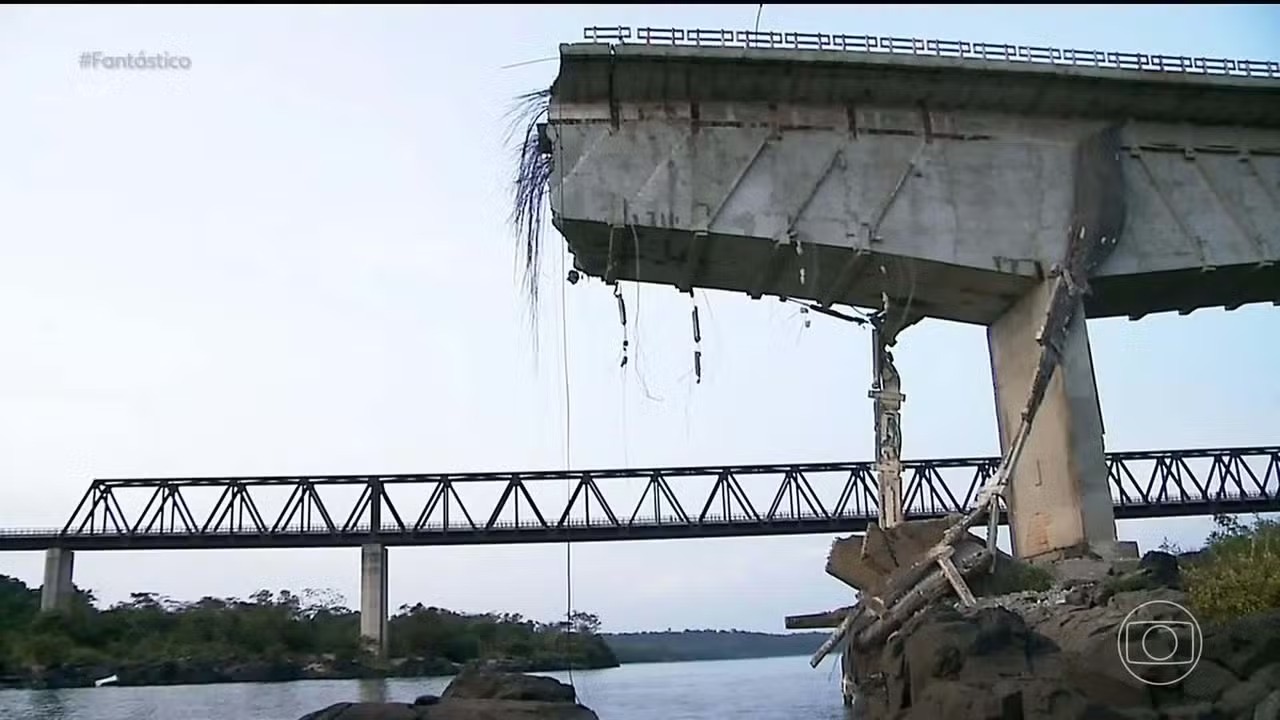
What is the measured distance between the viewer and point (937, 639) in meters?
14.9

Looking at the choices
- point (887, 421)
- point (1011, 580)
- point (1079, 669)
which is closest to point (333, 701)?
point (887, 421)

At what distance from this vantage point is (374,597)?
6519cm

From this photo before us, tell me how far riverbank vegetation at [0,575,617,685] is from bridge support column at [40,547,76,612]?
0.79 m

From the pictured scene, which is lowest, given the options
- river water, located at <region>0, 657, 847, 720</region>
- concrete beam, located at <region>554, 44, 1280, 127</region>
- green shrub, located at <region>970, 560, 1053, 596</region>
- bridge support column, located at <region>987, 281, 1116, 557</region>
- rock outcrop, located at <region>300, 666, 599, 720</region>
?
river water, located at <region>0, 657, 847, 720</region>

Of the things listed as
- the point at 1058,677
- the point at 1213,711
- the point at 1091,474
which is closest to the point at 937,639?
the point at 1058,677

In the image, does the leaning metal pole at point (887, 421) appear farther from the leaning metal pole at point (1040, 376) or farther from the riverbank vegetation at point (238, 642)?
the riverbank vegetation at point (238, 642)

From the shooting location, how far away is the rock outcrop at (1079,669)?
1234 centimetres

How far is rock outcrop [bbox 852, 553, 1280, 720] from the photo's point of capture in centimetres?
1234

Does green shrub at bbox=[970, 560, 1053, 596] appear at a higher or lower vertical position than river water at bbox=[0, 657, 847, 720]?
higher

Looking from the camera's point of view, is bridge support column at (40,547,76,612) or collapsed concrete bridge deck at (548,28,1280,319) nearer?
collapsed concrete bridge deck at (548,28,1280,319)

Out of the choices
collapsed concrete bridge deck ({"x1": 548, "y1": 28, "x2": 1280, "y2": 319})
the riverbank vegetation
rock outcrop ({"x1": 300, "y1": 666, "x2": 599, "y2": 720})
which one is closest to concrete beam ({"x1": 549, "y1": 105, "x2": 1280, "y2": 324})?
collapsed concrete bridge deck ({"x1": 548, "y1": 28, "x2": 1280, "y2": 319})

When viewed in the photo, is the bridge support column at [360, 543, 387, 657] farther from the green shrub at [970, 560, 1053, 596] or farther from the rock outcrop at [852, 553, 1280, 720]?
the rock outcrop at [852, 553, 1280, 720]

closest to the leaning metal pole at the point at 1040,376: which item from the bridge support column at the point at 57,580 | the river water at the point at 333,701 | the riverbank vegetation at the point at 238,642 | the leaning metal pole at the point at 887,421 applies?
the leaning metal pole at the point at 887,421

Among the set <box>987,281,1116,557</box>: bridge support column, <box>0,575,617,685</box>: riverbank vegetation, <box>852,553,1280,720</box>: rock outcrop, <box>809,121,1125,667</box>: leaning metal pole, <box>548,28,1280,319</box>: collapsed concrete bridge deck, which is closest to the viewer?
<box>852,553,1280,720</box>: rock outcrop
